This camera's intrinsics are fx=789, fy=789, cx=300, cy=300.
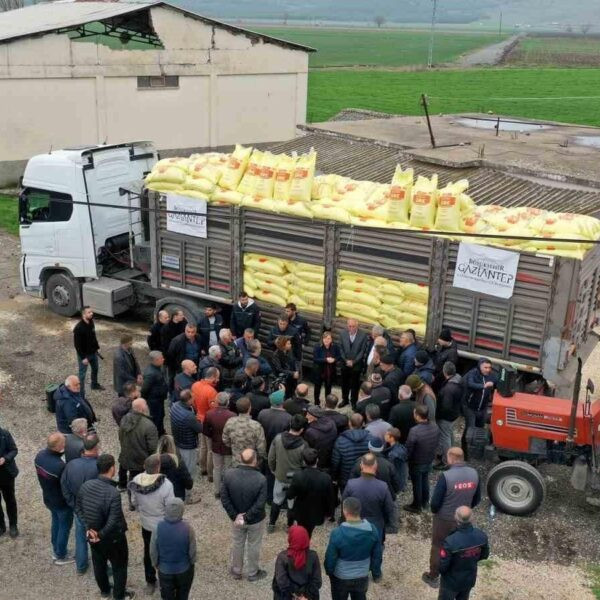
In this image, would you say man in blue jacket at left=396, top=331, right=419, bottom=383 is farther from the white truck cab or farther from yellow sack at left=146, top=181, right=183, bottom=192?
the white truck cab

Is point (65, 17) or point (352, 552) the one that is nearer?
point (352, 552)

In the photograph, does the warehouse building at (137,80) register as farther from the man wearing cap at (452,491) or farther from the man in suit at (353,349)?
the man wearing cap at (452,491)

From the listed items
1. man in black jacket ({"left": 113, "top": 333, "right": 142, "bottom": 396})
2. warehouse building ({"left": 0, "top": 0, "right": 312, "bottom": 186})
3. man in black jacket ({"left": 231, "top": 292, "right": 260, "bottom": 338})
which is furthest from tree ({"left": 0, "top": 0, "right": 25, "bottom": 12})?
man in black jacket ({"left": 113, "top": 333, "right": 142, "bottom": 396})

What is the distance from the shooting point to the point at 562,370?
9.72 meters

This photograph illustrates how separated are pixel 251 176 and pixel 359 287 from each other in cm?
232

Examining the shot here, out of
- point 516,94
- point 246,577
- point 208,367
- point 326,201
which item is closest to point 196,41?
point 326,201

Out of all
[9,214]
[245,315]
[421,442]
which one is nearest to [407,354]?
[421,442]

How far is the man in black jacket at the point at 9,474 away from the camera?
759 cm

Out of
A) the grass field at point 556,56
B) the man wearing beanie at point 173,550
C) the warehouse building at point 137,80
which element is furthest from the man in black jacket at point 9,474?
the grass field at point 556,56

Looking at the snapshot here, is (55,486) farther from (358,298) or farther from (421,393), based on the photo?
(358,298)

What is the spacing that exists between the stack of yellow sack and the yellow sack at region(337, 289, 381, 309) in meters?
0.93

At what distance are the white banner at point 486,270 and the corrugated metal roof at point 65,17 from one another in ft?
55.9

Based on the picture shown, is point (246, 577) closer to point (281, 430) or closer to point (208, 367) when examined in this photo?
point (281, 430)

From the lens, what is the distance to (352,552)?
623cm
